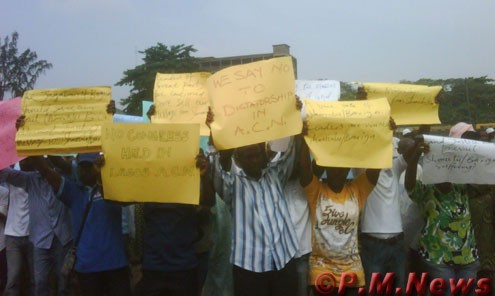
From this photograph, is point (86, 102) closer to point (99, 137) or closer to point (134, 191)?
point (99, 137)

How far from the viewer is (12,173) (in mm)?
4426

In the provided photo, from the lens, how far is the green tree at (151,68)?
18484 mm

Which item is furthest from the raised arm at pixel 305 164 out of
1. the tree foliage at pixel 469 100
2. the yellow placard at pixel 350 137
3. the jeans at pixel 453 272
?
the tree foliage at pixel 469 100

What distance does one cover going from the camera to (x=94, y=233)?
3.63 metres

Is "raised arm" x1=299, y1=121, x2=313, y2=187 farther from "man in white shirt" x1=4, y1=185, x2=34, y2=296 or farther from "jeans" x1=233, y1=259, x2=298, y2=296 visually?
"man in white shirt" x1=4, y1=185, x2=34, y2=296

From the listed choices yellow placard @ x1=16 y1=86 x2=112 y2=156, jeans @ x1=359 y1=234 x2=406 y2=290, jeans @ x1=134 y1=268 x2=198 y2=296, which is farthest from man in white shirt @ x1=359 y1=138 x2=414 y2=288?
yellow placard @ x1=16 y1=86 x2=112 y2=156

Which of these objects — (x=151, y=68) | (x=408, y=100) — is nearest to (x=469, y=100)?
(x=151, y=68)

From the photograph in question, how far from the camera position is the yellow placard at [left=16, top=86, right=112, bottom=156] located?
3.37 meters

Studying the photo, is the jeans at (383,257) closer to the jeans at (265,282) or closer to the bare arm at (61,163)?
the jeans at (265,282)

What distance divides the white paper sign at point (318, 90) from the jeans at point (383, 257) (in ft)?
3.94

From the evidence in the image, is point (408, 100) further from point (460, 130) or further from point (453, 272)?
point (453, 272)

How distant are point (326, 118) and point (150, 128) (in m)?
1.26

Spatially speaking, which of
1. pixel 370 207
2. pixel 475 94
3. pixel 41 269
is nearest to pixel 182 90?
pixel 370 207

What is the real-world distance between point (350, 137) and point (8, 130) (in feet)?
8.93
